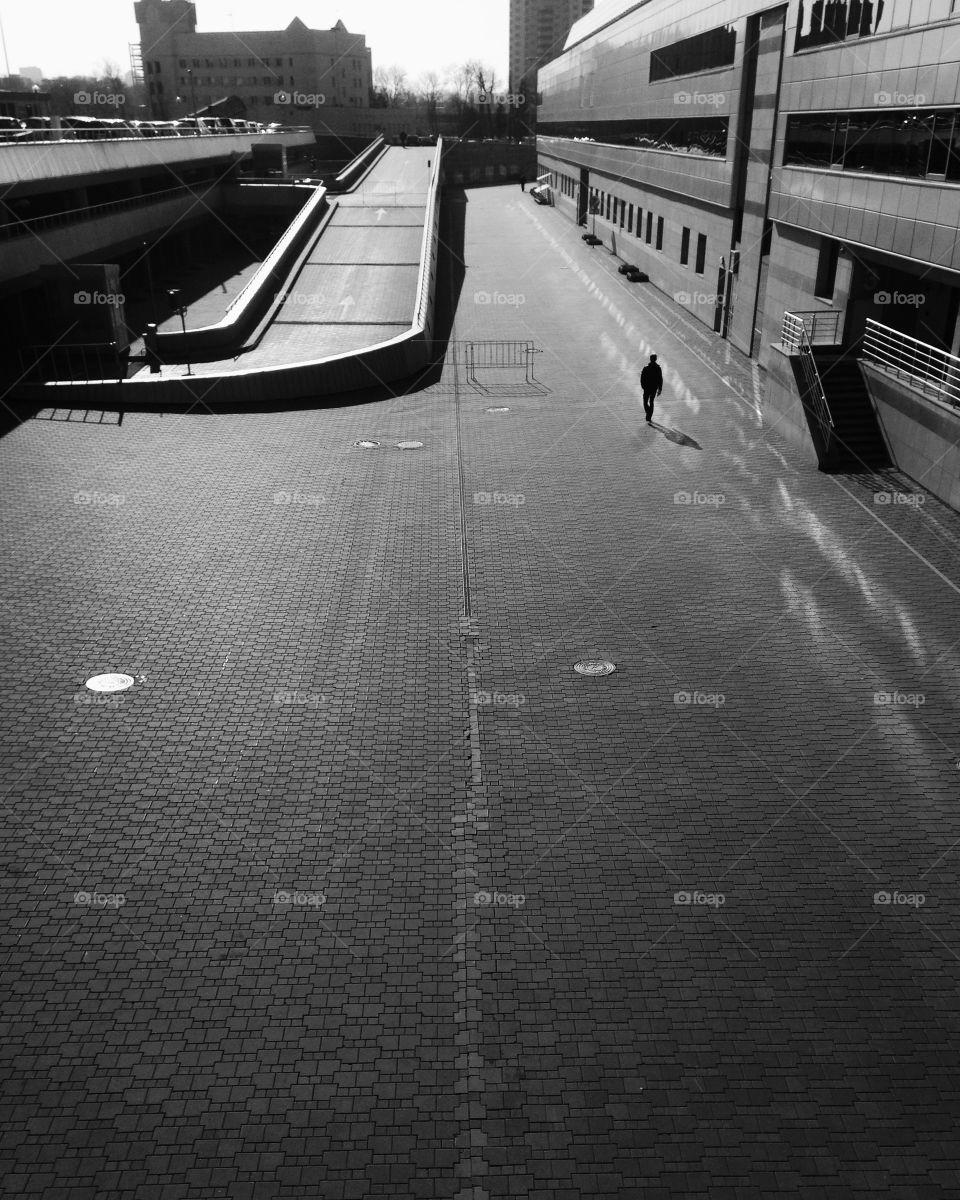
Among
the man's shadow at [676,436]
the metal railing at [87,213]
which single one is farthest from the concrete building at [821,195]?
the metal railing at [87,213]

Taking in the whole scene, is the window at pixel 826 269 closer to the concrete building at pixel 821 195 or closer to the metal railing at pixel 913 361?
the concrete building at pixel 821 195

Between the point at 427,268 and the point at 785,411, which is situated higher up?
the point at 427,268

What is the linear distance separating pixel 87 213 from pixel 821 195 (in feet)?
67.9

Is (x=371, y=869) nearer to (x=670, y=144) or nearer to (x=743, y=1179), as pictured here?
(x=743, y=1179)

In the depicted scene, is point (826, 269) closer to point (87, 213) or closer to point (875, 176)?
point (875, 176)

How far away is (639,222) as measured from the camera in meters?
37.1

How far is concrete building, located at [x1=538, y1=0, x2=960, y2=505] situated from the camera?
14906mm

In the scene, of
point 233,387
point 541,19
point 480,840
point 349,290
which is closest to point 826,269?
point 233,387

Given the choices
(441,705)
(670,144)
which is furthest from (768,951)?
(670,144)

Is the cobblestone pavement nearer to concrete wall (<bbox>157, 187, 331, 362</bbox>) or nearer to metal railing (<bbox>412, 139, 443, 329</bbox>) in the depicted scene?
concrete wall (<bbox>157, 187, 331, 362</bbox>)

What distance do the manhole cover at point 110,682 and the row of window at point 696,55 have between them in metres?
23.0

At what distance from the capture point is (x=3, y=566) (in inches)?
498

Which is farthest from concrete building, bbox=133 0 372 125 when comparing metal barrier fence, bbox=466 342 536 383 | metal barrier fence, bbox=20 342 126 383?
metal barrier fence, bbox=20 342 126 383

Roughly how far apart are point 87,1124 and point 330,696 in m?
4.83
